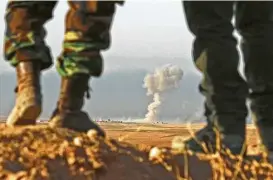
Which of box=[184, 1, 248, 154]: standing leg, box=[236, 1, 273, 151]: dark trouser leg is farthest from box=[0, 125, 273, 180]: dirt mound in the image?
box=[236, 1, 273, 151]: dark trouser leg

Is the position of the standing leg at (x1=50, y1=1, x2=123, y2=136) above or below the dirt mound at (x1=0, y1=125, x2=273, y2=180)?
above

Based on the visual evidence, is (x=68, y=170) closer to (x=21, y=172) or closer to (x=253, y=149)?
(x=21, y=172)

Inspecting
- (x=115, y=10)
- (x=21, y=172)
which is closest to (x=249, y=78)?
(x=115, y=10)

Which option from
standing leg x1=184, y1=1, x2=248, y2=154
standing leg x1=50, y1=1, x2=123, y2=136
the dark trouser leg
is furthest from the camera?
the dark trouser leg

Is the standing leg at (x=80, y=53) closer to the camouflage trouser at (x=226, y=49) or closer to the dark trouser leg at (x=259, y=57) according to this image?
the camouflage trouser at (x=226, y=49)

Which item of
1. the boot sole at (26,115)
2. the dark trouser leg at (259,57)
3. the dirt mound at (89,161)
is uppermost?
the dark trouser leg at (259,57)

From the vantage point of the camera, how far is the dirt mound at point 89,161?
104 inches

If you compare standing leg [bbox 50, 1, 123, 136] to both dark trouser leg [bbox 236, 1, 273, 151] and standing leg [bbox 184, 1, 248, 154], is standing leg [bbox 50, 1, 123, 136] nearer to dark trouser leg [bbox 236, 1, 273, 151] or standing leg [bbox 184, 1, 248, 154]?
standing leg [bbox 184, 1, 248, 154]

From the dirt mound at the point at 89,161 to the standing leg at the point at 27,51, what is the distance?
92 millimetres

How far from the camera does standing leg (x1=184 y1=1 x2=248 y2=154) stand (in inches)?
124

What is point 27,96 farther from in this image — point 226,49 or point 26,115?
point 226,49

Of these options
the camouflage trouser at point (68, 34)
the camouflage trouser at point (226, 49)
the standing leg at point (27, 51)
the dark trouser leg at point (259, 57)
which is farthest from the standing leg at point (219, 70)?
the standing leg at point (27, 51)

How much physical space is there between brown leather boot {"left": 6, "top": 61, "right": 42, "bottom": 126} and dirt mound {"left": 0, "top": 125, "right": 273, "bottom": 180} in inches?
2.3

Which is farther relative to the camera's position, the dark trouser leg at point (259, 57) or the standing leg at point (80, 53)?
the dark trouser leg at point (259, 57)
